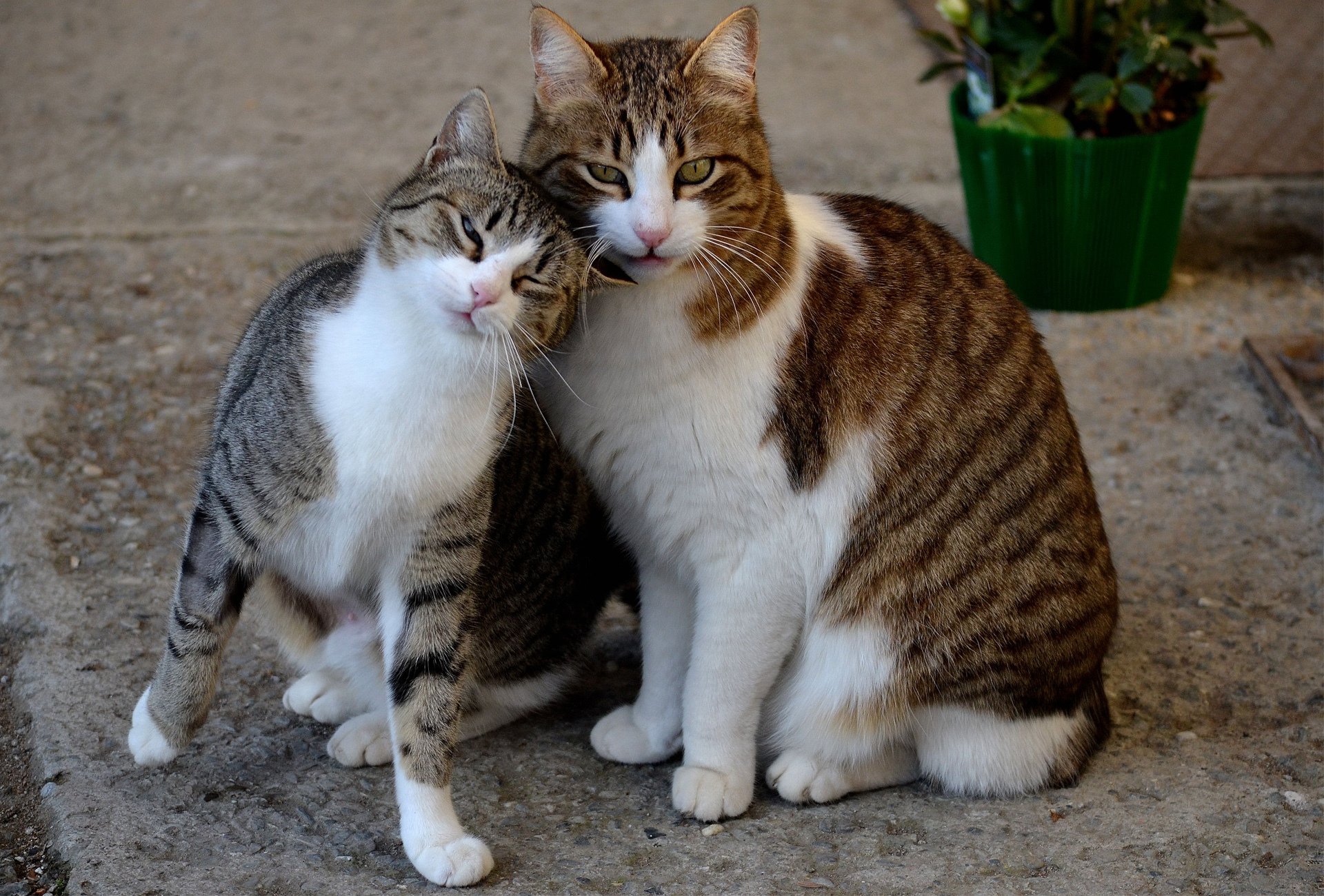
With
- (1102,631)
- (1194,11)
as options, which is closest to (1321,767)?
(1102,631)

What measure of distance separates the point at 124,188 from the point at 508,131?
4.78 ft

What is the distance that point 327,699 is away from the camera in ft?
8.81

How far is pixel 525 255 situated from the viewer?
2055 mm

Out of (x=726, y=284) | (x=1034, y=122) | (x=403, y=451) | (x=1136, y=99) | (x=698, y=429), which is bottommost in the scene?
(x=1034, y=122)

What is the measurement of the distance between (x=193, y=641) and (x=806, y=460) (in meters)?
1.11

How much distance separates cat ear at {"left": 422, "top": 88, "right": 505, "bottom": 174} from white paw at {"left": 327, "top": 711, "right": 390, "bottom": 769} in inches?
43.4

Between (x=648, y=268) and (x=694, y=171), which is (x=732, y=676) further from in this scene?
(x=694, y=171)

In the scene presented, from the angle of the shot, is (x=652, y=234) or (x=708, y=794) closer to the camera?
(x=652, y=234)

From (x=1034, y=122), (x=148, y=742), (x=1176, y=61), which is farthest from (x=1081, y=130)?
(x=148, y=742)

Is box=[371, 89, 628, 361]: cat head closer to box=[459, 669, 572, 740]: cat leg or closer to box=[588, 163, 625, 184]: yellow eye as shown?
box=[588, 163, 625, 184]: yellow eye

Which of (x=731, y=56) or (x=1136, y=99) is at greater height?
(x=731, y=56)

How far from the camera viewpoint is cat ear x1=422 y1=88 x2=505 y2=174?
2135mm

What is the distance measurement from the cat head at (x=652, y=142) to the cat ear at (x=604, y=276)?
2cm

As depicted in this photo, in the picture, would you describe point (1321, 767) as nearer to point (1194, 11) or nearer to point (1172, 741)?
point (1172, 741)
